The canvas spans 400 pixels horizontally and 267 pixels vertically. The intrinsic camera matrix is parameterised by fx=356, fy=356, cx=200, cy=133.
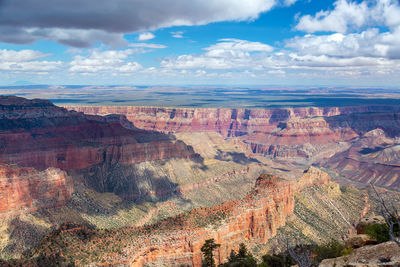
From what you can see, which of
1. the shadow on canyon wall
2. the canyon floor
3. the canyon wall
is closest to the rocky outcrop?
the canyon wall

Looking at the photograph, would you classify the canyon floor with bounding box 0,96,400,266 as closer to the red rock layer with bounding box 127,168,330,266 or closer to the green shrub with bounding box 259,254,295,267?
the red rock layer with bounding box 127,168,330,266

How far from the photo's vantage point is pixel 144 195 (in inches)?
4195

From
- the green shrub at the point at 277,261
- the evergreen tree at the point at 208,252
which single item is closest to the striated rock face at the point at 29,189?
the evergreen tree at the point at 208,252

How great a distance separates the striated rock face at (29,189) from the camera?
2724 inches

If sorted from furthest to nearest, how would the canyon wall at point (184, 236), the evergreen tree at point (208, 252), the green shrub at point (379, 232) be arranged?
the evergreen tree at point (208, 252) → the canyon wall at point (184, 236) → the green shrub at point (379, 232)

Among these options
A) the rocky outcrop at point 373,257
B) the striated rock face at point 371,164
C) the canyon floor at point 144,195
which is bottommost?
the striated rock face at point 371,164

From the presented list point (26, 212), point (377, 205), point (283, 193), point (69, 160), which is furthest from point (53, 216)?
point (377, 205)

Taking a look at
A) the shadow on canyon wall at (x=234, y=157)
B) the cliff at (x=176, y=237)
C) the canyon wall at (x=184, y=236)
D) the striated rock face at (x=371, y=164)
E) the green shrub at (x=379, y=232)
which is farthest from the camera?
the shadow on canyon wall at (x=234, y=157)

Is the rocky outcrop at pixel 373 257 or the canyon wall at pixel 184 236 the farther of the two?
the canyon wall at pixel 184 236

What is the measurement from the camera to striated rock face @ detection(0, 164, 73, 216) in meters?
69.2

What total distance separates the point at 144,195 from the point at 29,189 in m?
39.2

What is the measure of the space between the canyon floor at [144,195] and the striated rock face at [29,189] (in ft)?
0.68

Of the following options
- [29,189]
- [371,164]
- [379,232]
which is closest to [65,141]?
[29,189]

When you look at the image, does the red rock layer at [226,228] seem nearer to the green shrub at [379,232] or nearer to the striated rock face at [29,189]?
the green shrub at [379,232]
